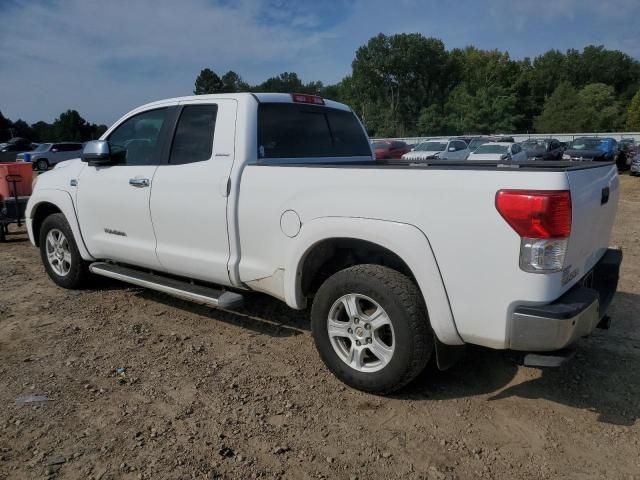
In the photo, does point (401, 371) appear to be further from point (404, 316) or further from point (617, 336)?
point (617, 336)

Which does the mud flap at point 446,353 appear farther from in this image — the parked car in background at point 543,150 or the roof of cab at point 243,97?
the parked car in background at point 543,150

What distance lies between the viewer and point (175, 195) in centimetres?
402

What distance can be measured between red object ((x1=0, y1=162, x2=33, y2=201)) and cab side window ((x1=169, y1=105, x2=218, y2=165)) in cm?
555

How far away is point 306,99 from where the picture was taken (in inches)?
173

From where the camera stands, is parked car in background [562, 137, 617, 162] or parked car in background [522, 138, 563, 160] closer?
parked car in background [562, 137, 617, 162]

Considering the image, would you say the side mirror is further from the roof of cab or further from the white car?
the white car

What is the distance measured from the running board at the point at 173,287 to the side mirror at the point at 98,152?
3.30 feet

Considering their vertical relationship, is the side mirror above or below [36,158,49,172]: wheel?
above

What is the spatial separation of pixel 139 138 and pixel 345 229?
2509 mm

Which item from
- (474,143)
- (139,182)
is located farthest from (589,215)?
(474,143)


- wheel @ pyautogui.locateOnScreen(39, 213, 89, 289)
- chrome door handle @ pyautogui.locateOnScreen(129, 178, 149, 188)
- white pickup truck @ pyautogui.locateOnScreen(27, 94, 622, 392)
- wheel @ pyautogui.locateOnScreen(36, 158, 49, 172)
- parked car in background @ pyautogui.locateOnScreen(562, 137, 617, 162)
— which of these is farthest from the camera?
wheel @ pyautogui.locateOnScreen(36, 158, 49, 172)

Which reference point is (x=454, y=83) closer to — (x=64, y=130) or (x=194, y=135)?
(x=64, y=130)

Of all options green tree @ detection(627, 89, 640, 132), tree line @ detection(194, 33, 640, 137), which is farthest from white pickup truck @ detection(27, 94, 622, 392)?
tree line @ detection(194, 33, 640, 137)

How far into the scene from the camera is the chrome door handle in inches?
168
